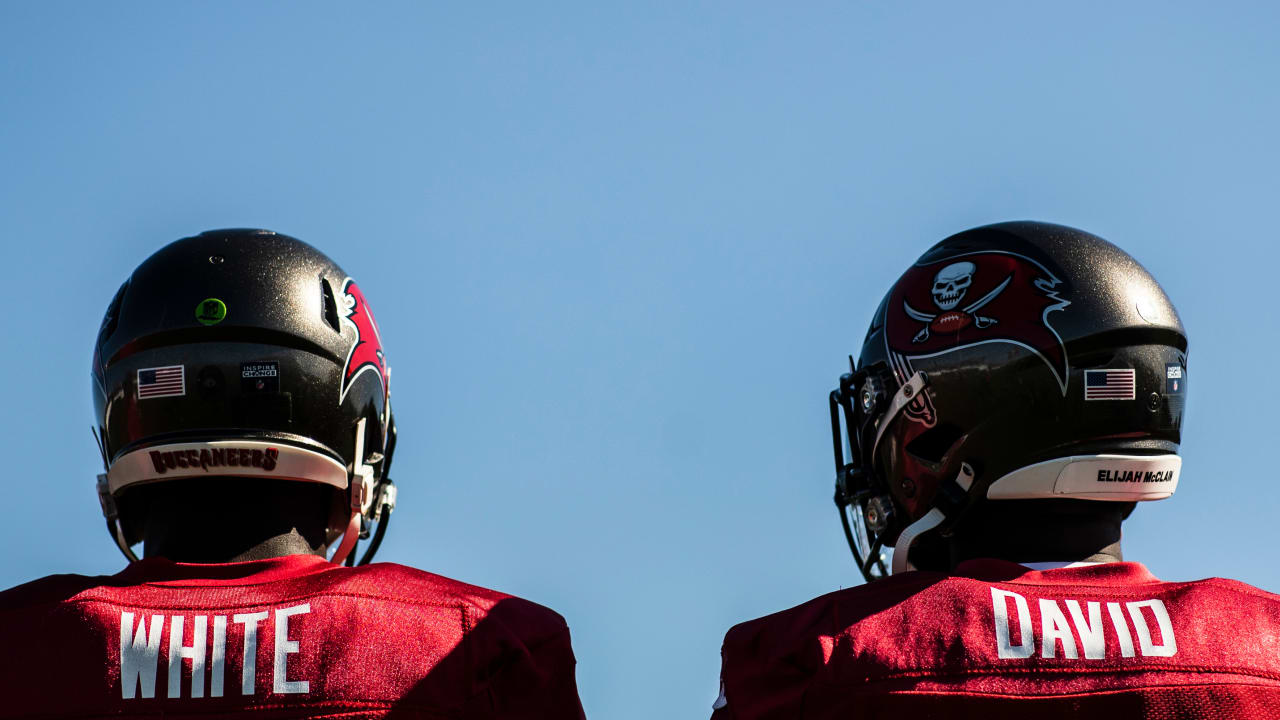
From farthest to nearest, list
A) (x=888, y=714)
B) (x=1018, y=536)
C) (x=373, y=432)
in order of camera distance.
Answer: (x=373, y=432) < (x=1018, y=536) < (x=888, y=714)

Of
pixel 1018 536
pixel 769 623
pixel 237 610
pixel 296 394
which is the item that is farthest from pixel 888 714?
pixel 296 394

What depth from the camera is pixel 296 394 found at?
6133 mm

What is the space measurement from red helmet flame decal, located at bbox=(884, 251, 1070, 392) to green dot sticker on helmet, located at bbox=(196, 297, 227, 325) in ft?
8.58

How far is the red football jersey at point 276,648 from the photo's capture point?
5078mm

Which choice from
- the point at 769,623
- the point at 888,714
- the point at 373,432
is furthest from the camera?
the point at 373,432

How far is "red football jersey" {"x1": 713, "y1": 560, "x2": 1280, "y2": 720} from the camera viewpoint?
502cm

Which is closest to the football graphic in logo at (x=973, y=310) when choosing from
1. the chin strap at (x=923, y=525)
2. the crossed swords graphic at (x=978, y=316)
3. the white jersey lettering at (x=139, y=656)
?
the crossed swords graphic at (x=978, y=316)

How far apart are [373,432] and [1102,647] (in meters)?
2.99

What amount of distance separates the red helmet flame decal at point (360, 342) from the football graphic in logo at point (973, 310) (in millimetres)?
2079

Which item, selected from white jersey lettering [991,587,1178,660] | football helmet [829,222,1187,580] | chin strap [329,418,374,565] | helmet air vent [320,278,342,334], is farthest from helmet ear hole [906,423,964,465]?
helmet air vent [320,278,342,334]

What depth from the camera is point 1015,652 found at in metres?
5.10

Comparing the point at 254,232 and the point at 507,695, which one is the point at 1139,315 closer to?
the point at 507,695

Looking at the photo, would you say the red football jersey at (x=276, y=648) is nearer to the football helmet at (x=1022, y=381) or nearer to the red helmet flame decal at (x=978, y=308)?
the football helmet at (x=1022, y=381)

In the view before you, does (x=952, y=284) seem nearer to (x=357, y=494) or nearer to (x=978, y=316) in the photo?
(x=978, y=316)
